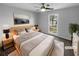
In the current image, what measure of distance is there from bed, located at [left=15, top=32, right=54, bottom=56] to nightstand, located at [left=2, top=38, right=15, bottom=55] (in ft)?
0.26

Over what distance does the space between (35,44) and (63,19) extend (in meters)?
0.58

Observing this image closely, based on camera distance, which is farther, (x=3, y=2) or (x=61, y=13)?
(x=61, y=13)

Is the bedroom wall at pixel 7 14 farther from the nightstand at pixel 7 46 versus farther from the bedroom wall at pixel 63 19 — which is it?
the bedroom wall at pixel 63 19

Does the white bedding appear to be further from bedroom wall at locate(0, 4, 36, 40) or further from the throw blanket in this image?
bedroom wall at locate(0, 4, 36, 40)

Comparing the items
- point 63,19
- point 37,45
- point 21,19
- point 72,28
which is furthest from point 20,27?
point 72,28

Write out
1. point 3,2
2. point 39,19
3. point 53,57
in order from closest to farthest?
point 3,2 < point 53,57 < point 39,19

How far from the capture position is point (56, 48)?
138 centimetres

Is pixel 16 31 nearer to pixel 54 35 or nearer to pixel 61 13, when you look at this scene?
pixel 54 35

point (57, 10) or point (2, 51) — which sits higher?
point (57, 10)

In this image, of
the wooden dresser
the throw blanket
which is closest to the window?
the throw blanket

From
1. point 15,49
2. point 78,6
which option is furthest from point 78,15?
point 15,49

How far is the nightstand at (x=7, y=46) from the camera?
1294mm

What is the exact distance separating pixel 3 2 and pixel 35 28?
1.98ft

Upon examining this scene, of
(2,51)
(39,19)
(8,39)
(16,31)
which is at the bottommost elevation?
(2,51)
